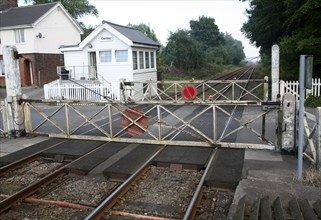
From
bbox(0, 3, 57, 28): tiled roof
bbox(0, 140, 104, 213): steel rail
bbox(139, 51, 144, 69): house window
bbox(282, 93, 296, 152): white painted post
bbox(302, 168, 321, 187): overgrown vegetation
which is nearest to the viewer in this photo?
bbox(0, 140, 104, 213): steel rail

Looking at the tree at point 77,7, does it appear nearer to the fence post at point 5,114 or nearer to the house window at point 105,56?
the house window at point 105,56

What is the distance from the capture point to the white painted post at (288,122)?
7867 mm

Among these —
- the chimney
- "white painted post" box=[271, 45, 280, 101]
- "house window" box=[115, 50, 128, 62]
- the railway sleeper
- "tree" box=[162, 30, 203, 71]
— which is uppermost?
the chimney

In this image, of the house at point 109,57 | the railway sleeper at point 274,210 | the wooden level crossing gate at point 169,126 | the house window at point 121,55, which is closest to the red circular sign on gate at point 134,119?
the wooden level crossing gate at point 169,126

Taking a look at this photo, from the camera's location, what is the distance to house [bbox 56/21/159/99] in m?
21.8

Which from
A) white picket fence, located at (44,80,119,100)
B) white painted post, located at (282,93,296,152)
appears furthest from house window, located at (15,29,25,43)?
white painted post, located at (282,93,296,152)

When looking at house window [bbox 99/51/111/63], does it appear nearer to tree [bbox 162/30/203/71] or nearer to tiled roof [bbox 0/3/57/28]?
tiled roof [bbox 0/3/57/28]

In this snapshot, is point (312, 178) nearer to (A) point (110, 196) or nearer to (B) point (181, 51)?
(A) point (110, 196)

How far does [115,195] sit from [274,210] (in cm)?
271

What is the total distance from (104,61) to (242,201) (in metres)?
19.1

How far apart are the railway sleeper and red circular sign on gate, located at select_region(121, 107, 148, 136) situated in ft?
16.0

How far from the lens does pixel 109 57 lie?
22688mm

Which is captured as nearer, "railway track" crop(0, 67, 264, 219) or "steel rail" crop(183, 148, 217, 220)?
"steel rail" crop(183, 148, 217, 220)

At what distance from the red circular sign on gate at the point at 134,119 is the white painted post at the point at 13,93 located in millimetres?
3833
